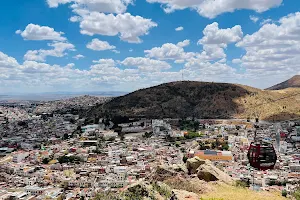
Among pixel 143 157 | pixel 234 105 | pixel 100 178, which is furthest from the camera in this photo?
pixel 234 105

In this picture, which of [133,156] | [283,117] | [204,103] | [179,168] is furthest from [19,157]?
[283,117]

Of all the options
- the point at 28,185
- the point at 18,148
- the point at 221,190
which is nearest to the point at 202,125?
the point at 18,148

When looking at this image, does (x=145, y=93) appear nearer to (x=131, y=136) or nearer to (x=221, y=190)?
(x=131, y=136)

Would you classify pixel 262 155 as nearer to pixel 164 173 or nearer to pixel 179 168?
pixel 164 173

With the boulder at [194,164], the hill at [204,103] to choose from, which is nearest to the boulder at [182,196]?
the boulder at [194,164]

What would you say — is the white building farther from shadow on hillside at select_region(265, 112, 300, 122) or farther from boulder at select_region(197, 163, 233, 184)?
shadow on hillside at select_region(265, 112, 300, 122)

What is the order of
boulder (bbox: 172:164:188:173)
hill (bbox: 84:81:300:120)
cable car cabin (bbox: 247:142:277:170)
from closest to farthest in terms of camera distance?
cable car cabin (bbox: 247:142:277:170)
boulder (bbox: 172:164:188:173)
hill (bbox: 84:81:300:120)

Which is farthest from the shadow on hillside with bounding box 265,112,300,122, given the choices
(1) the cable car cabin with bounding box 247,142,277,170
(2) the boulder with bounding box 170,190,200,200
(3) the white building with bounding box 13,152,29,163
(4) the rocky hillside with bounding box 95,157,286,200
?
(2) the boulder with bounding box 170,190,200,200
